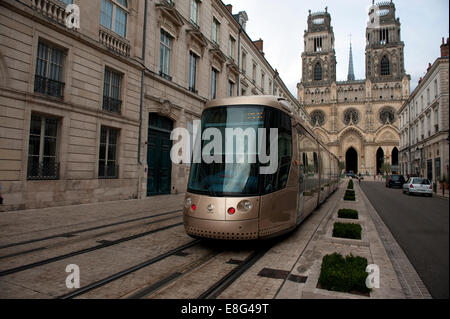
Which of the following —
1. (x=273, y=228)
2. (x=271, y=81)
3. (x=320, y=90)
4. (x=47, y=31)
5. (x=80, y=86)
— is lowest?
(x=273, y=228)

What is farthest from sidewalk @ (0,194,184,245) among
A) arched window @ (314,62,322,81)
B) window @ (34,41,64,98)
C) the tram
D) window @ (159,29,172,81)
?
arched window @ (314,62,322,81)

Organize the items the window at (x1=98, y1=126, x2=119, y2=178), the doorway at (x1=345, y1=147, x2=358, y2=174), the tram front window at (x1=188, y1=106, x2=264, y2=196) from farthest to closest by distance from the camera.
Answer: the doorway at (x1=345, y1=147, x2=358, y2=174) < the window at (x1=98, y1=126, x2=119, y2=178) < the tram front window at (x1=188, y1=106, x2=264, y2=196)

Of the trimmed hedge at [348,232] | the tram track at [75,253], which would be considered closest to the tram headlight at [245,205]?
the trimmed hedge at [348,232]

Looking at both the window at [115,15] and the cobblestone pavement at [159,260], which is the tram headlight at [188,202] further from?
the window at [115,15]

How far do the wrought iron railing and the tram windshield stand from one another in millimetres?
7437

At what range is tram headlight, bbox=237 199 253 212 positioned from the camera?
470 centimetres

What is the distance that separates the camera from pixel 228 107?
17.7 ft

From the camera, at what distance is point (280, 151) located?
5.30m

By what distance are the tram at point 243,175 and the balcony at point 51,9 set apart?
816 centimetres

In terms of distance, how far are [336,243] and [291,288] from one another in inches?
105

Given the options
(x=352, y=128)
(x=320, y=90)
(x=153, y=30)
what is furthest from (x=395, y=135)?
(x=153, y=30)

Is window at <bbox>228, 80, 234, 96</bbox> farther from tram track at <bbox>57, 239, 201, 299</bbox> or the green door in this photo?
tram track at <bbox>57, 239, 201, 299</bbox>

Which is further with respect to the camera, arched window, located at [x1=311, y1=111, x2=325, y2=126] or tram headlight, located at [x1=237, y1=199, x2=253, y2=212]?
arched window, located at [x1=311, y1=111, x2=325, y2=126]
